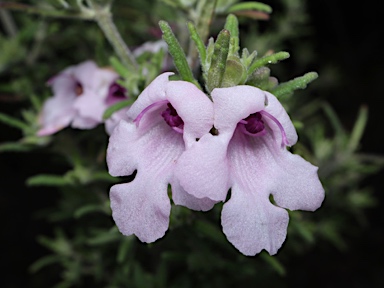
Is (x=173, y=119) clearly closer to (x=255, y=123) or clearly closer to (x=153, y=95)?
(x=153, y=95)

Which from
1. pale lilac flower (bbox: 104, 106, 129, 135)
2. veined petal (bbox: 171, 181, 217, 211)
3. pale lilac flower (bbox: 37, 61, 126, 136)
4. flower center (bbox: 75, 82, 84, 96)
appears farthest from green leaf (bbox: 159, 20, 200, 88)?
flower center (bbox: 75, 82, 84, 96)

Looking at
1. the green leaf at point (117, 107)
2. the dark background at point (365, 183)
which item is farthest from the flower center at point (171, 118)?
the dark background at point (365, 183)

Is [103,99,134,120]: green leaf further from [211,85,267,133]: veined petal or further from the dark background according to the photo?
the dark background

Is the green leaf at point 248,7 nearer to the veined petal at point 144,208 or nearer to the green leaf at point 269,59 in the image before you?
the green leaf at point 269,59

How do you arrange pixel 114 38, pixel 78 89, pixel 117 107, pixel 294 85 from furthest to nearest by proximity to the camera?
1. pixel 78 89
2. pixel 114 38
3. pixel 117 107
4. pixel 294 85

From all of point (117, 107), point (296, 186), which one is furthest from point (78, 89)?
point (296, 186)
